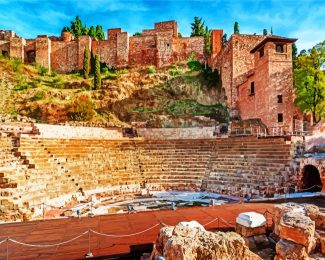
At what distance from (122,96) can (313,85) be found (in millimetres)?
20168

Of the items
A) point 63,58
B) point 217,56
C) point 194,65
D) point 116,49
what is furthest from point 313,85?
point 63,58

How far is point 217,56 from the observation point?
1335 inches

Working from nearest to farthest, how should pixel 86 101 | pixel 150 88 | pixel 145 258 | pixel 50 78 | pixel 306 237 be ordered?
pixel 306 237 < pixel 145 258 < pixel 86 101 < pixel 150 88 < pixel 50 78

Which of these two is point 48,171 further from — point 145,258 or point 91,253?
point 145,258

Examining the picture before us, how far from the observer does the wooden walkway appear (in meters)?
6.29

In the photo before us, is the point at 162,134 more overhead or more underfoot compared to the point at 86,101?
more underfoot

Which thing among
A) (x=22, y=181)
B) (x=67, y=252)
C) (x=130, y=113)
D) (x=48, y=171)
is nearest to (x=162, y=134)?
(x=130, y=113)

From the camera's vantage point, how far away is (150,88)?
3303 cm

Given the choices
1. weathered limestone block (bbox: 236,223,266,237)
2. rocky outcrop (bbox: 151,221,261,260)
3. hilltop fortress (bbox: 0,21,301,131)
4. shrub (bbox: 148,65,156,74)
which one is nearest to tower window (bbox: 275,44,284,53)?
hilltop fortress (bbox: 0,21,301,131)

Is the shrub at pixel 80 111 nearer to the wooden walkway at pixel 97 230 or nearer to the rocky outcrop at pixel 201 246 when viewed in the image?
the wooden walkway at pixel 97 230

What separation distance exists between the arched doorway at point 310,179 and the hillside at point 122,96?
563 inches

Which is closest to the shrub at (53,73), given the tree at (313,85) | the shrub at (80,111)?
the shrub at (80,111)

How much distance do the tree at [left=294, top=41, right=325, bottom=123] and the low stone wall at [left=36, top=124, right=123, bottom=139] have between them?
1693cm

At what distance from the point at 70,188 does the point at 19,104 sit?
2070cm
